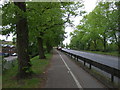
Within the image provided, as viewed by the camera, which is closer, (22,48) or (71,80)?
(71,80)

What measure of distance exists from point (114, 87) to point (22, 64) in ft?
16.1

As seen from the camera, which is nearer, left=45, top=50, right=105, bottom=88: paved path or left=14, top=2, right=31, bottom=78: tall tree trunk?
left=45, top=50, right=105, bottom=88: paved path

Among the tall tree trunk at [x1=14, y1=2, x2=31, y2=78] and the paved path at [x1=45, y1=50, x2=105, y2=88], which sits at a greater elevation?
the tall tree trunk at [x1=14, y1=2, x2=31, y2=78]

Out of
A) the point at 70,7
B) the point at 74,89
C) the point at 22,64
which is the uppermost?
the point at 70,7

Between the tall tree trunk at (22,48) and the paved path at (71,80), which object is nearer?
the paved path at (71,80)

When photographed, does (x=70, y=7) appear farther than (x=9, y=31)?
Yes

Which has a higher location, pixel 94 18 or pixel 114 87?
pixel 94 18

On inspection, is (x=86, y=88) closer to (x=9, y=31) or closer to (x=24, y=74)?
(x=24, y=74)

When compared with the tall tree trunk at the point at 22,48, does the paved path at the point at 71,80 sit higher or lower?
lower

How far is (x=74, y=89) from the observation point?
5961 millimetres

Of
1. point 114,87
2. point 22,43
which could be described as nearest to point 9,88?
point 22,43

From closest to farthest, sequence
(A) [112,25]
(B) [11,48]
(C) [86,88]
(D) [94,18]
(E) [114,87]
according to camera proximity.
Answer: (E) [114,87], (C) [86,88], (A) [112,25], (D) [94,18], (B) [11,48]

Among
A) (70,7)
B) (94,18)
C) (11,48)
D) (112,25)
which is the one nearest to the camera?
(70,7)

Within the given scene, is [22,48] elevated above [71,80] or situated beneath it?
elevated above
